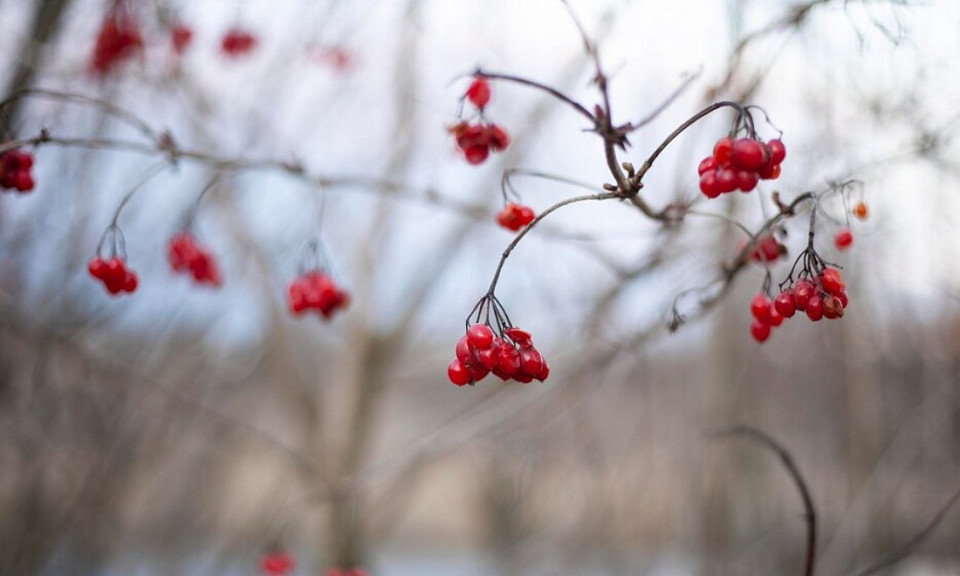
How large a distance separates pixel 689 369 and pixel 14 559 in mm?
4390

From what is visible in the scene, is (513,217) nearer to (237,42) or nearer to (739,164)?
(739,164)

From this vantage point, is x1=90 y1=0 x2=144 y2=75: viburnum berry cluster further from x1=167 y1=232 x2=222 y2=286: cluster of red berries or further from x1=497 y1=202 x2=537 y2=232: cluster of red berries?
x1=497 y1=202 x2=537 y2=232: cluster of red berries

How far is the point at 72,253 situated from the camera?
4145 mm

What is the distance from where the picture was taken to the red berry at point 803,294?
58.2 inches

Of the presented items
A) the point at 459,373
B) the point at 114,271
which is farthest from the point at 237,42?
the point at 459,373

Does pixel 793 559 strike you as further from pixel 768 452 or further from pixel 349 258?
pixel 349 258

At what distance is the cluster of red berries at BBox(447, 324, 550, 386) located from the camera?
1.47m

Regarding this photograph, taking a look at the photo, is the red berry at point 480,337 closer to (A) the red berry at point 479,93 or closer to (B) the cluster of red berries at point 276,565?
(A) the red berry at point 479,93

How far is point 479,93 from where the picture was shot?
1938 millimetres

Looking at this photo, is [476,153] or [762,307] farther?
[476,153]

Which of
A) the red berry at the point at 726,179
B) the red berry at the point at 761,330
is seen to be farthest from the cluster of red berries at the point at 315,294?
the red berry at the point at 726,179

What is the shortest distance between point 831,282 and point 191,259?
2003 mm

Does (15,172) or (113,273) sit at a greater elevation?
(15,172)

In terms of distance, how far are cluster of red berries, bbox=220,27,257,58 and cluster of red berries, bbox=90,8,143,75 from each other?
0.47 meters
